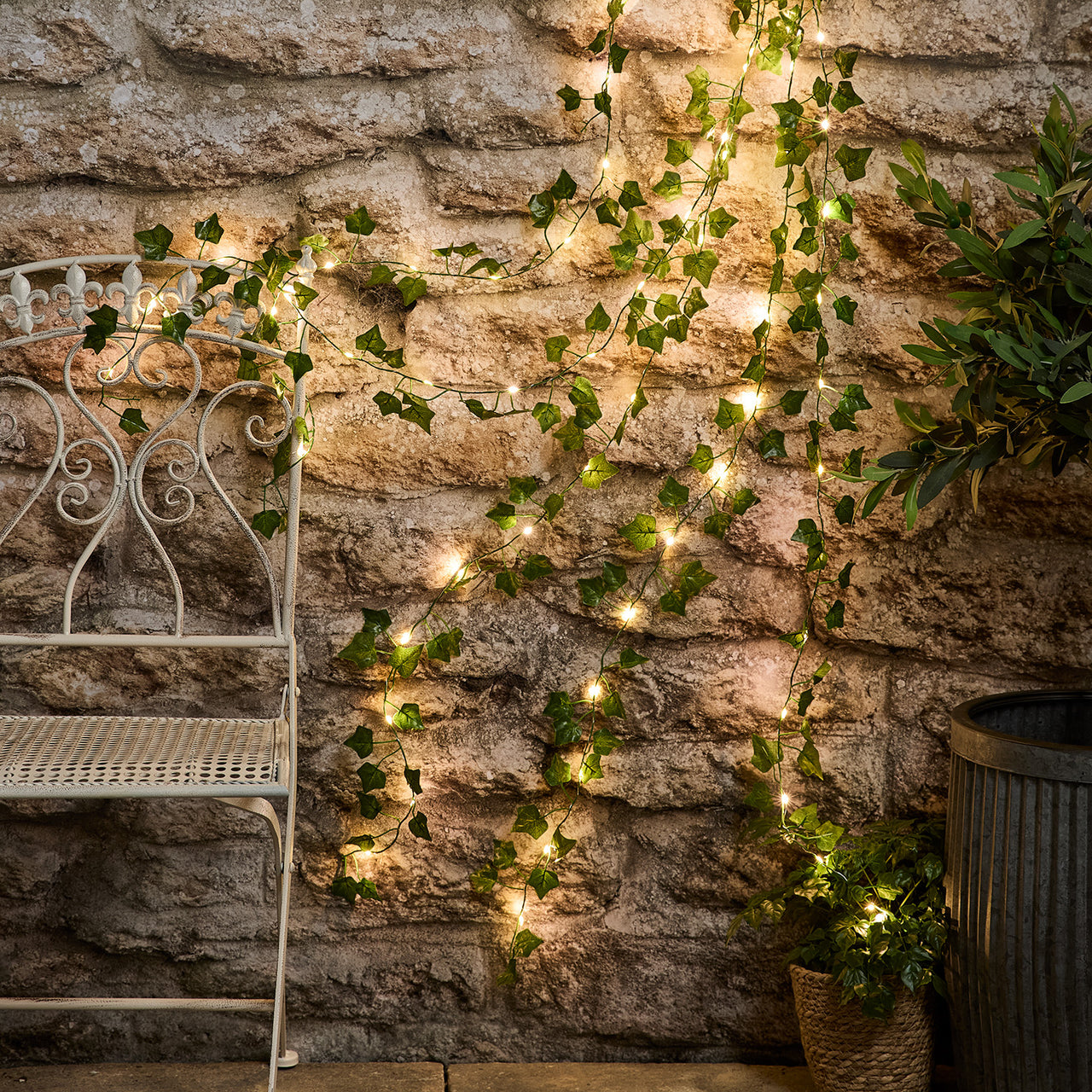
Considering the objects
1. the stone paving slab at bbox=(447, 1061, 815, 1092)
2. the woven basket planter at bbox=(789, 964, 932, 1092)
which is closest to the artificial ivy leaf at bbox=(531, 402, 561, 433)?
the woven basket planter at bbox=(789, 964, 932, 1092)

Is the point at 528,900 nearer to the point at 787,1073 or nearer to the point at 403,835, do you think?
the point at 403,835

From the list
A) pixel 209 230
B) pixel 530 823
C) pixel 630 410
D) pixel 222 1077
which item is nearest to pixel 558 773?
pixel 530 823

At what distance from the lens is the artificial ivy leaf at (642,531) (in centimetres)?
166

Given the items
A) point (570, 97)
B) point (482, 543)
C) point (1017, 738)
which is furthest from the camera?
point (482, 543)

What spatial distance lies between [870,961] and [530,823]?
1.76 ft

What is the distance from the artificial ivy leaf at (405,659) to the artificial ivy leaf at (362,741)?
106 mm

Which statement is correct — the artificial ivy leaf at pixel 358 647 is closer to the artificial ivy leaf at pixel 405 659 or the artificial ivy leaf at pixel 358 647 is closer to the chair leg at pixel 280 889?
the artificial ivy leaf at pixel 405 659

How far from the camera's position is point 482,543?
5.56ft

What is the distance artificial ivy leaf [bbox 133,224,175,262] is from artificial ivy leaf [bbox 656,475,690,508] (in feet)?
2.69

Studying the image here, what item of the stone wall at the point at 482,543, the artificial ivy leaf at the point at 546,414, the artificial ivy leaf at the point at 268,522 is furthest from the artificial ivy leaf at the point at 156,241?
the artificial ivy leaf at the point at 546,414

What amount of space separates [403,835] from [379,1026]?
0.32 meters

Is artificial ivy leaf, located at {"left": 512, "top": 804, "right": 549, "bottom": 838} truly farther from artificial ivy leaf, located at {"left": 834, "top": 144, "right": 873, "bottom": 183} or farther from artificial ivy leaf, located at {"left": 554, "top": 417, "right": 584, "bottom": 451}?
artificial ivy leaf, located at {"left": 834, "top": 144, "right": 873, "bottom": 183}

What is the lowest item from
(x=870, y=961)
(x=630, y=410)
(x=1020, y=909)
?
(x=870, y=961)

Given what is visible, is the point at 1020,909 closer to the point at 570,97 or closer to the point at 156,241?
the point at 570,97
